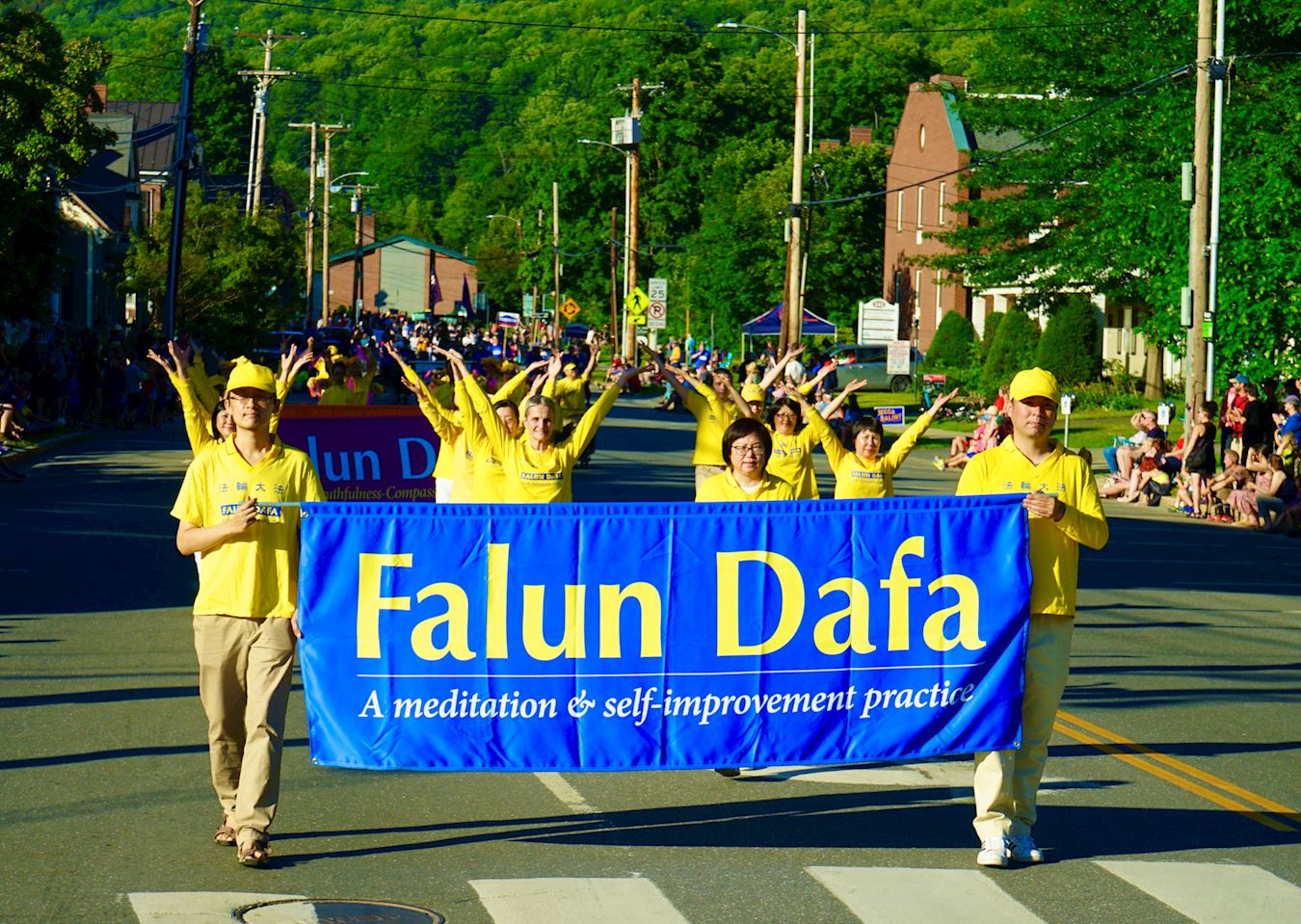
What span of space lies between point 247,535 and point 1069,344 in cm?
4397

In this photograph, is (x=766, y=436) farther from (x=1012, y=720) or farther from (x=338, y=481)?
(x=338, y=481)

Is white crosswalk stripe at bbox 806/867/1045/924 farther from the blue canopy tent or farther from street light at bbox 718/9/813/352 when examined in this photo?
the blue canopy tent

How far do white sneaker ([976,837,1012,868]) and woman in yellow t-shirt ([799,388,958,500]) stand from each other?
5.95 meters

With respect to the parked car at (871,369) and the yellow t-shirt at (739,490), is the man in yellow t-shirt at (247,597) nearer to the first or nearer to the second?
the yellow t-shirt at (739,490)

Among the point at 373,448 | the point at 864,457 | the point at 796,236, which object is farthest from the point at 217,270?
the point at 864,457

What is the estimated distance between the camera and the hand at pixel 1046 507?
7590 mm

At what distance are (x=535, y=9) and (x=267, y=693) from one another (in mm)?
113693

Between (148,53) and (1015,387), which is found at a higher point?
(148,53)

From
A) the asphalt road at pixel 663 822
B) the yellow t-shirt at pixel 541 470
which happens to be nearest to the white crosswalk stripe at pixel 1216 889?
the asphalt road at pixel 663 822

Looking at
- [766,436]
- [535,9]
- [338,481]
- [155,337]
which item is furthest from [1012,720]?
[535,9]

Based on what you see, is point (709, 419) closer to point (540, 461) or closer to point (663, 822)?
point (540, 461)

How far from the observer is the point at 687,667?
7.73m

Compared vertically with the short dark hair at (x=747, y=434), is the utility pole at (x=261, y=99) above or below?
above

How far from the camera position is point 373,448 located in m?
18.8
